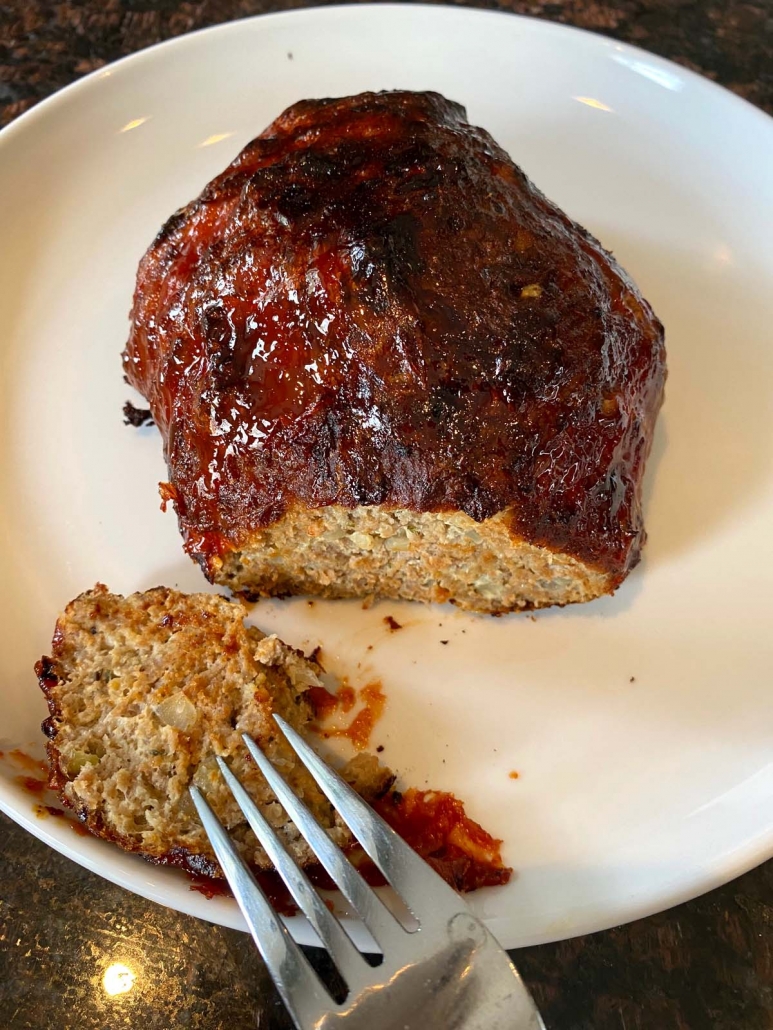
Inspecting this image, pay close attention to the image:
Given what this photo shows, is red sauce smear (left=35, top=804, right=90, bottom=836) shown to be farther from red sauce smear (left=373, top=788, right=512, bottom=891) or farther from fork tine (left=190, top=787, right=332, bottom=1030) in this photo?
red sauce smear (left=373, top=788, right=512, bottom=891)

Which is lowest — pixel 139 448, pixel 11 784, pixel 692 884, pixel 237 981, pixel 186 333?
pixel 237 981

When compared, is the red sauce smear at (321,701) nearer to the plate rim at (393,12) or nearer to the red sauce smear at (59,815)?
the red sauce smear at (59,815)

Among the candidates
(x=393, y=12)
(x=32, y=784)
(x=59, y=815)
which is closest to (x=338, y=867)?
(x=59, y=815)

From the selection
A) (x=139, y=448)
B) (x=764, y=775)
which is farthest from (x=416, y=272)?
(x=764, y=775)

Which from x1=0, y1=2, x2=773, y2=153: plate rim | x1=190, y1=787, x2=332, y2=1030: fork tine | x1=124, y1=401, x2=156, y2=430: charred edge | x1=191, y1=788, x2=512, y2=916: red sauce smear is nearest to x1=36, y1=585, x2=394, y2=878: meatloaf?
x1=191, y1=788, x2=512, y2=916: red sauce smear

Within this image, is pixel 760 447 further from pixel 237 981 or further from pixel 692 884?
pixel 237 981

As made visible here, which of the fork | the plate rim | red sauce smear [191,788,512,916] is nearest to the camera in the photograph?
the fork

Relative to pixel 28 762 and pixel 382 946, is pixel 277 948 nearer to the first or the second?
pixel 382 946

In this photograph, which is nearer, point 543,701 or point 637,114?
point 543,701
